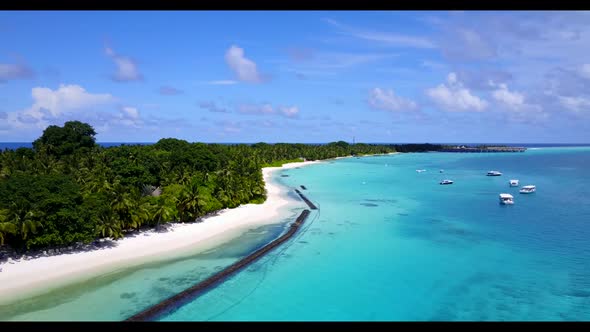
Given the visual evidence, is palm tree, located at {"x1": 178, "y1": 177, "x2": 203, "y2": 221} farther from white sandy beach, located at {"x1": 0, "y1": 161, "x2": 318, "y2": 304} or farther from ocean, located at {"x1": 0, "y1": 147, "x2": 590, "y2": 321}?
ocean, located at {"x1": 0, "y1": 147, "x2": 590, "y2": 321}

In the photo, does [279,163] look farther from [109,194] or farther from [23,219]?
[23,219]

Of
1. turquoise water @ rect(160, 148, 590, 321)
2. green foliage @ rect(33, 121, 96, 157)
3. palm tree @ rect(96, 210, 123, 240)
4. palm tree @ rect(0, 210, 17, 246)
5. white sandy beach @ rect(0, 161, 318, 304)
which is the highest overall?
green foliage @ rect(33, 121, 96, 157)

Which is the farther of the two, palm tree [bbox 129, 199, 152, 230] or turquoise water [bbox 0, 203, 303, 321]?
palm tree [bbox 129, 199, 152, 230]

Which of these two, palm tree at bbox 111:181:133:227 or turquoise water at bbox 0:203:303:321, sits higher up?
palm tree at bbox 111:181:133:227

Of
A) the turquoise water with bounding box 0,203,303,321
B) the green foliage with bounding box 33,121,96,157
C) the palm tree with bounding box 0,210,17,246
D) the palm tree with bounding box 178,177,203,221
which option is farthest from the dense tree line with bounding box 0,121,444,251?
the green foliage with bounding box 33,121,96,157

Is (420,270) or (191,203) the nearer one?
(420,270)

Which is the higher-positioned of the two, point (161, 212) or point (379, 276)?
point (161, 212)

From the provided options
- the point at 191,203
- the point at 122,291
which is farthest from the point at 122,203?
the point at 122,291
